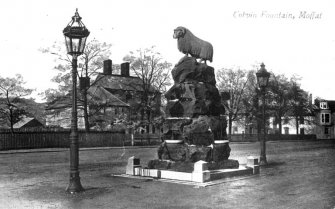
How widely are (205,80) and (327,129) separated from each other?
6713 centimetres

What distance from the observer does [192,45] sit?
13.8m

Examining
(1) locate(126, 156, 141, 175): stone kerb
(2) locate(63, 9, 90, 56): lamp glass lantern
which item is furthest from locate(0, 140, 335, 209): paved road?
(2) locate(63, 9, 90, 56): lamp glass lantern

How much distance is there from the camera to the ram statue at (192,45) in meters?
13.5

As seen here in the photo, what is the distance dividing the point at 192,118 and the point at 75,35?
500 centimetres

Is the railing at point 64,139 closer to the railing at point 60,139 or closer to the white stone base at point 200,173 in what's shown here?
the railing at point 60,139

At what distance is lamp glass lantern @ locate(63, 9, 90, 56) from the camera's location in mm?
10180

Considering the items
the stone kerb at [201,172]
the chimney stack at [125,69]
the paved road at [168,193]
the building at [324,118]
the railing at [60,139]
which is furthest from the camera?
the building at [324,118]

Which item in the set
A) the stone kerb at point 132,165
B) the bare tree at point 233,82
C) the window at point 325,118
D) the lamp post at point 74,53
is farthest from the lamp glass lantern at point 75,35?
the window at point 325,118

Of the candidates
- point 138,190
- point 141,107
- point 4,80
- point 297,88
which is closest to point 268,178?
point 138,190

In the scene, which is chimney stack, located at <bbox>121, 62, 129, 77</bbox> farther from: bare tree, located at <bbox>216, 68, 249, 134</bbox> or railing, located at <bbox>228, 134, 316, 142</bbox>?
railing, located at <bbox>228, 134, 316, 142</bbox>

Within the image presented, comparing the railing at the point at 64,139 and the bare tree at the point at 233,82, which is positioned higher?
the bare tree at the point at 233,82

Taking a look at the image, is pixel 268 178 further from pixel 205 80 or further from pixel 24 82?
pixel 24 82

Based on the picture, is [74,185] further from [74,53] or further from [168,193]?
[74,53]

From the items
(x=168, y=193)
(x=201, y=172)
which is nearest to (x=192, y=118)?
(x=201, y=172)
